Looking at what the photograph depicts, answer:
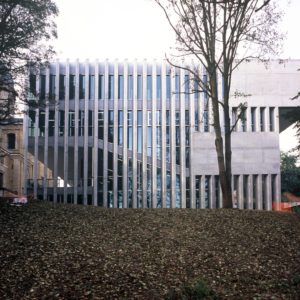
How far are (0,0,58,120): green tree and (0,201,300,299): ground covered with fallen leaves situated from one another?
635 centimetres

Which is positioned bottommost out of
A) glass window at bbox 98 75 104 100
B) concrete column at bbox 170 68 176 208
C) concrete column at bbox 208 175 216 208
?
concrete column at bbox 208 175 216 208

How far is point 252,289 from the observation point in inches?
348

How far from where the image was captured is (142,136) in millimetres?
41312

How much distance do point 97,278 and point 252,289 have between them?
10.9ft

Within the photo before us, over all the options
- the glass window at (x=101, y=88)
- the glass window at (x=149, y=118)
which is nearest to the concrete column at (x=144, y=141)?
the glass window at (x=149, y=118)

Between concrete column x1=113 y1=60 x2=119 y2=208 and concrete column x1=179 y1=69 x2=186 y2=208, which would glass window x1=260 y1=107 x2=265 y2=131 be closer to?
concrete column x1=179 y1=69 x2=186 y2=208

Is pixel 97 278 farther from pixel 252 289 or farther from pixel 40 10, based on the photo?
pixel 40 10

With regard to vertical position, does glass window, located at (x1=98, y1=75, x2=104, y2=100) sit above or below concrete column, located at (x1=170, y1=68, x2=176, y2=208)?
above

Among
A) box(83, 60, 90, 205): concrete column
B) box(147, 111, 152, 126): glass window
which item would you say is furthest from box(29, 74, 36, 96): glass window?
box(147, 111, 152, 126): glass window

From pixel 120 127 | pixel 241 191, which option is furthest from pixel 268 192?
pixel 120 127

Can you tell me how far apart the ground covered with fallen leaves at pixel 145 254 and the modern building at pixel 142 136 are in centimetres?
2427

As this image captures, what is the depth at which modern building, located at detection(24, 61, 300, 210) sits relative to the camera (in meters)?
40.1

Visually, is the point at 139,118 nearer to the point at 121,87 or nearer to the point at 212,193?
the point at 121,87

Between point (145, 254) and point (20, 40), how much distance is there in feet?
39.9
